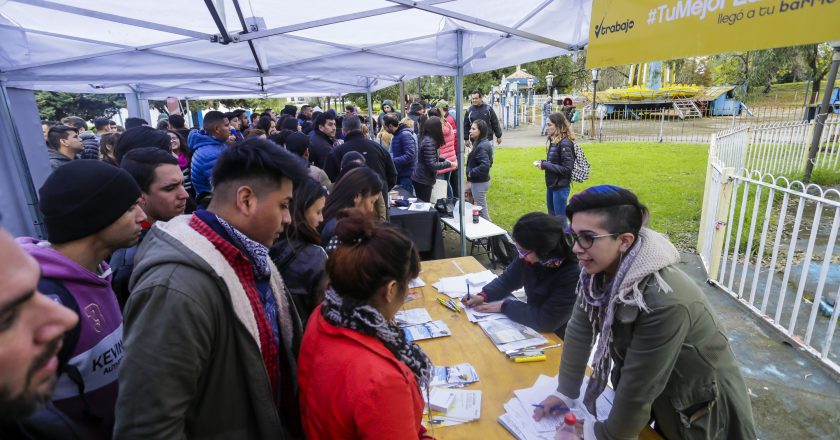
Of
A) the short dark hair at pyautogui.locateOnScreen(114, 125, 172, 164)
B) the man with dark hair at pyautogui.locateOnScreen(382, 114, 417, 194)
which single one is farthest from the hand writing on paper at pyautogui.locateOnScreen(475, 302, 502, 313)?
the man with dark hair at pyautogui.locateOnScreen(382, 114, 417, 194)

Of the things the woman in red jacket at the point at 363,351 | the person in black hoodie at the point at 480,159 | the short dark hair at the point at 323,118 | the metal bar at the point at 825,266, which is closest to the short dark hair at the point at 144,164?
the woman in red jacket at the point at 363,351

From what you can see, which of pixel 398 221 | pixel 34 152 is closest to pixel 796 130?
pixel 398 221

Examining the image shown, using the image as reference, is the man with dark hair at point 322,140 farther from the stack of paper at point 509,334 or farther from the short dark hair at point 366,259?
the short dark hair at point 366,259

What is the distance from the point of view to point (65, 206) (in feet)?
4.99

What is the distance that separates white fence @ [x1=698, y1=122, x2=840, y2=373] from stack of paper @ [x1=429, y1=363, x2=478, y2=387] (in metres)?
2.74

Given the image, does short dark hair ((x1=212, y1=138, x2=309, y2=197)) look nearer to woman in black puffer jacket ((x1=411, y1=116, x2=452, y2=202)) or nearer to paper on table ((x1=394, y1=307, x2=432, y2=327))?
paper on table ((x1=394, y1=307, x2=432, y2=327))

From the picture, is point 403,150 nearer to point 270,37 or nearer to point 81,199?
point 270,37

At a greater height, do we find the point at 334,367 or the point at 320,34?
the point at 320,34

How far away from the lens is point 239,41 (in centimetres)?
326

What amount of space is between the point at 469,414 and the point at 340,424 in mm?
823

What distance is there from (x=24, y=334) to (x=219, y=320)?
24.4 inches

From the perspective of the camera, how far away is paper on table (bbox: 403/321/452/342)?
2439 mm

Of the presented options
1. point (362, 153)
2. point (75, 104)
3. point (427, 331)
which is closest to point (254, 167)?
point (427, 331)

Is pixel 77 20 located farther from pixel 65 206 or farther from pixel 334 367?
pixel 334 367
